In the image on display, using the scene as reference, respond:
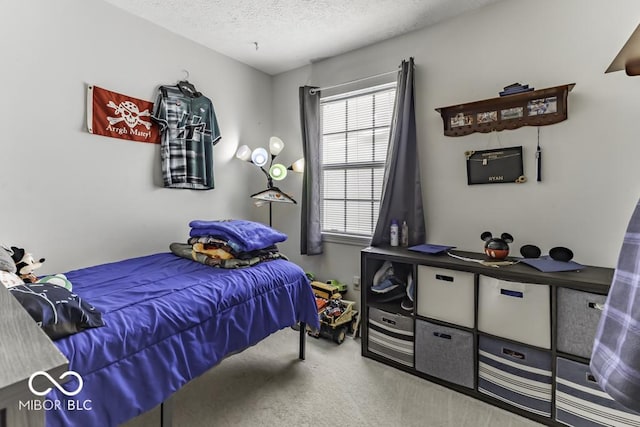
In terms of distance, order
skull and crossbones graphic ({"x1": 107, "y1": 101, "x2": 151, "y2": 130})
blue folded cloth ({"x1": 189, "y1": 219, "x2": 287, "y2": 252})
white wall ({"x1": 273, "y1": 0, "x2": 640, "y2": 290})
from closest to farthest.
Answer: white wall ({"x1": 273, "y1": 0, "x2": 640, "y2": 290})
blue folded cloth ({"x1": 189, "y1": 219, "x2": 287, "y2": 252})
skull and crossbones graphic ({"x1": 107, "y1": 101, "x2": 151, "y2": 130})

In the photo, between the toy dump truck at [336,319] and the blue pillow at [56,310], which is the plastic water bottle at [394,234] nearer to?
the toy dump truck at [336,319]

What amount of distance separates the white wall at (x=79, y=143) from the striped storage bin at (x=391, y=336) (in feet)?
6.05

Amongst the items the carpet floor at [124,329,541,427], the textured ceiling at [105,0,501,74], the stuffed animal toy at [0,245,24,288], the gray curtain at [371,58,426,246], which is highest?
the textured ceiling at [105,0,501,74]

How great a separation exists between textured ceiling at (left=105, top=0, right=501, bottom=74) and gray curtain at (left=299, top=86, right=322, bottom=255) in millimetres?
472

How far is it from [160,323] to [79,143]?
60.2 inches

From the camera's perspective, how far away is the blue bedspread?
1069mm

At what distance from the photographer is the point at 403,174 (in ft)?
8.00

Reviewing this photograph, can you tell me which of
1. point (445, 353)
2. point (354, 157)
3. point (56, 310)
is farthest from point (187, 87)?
point (445, 353)

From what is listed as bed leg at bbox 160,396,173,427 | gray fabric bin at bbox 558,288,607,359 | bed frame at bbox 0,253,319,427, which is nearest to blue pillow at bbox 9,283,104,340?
bed frame at bbox 0,253,319,427

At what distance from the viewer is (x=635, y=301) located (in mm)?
600

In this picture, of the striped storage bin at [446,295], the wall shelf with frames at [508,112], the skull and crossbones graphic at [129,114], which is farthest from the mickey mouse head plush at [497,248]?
the skull and crossbones graphic at [129,114]

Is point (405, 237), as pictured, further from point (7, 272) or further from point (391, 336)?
point (7, 272)

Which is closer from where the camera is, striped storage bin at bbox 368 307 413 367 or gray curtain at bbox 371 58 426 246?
striped storage bin at bbox 368 307 413 367

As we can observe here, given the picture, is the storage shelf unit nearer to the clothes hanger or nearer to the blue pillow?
the blue pillow
